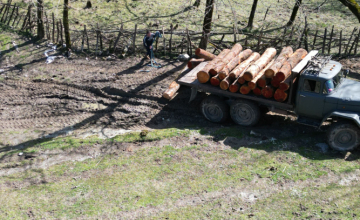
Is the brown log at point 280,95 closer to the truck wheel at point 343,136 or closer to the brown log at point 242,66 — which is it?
the brown log at point 242,66

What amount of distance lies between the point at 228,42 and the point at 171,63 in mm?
3104

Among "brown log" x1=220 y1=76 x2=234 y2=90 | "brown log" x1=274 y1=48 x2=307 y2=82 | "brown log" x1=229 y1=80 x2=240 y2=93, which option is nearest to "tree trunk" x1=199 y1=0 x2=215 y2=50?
"brown log" x1=274 y1=48 x2=307 y2=82

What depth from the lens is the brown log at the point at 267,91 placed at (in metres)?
10.3

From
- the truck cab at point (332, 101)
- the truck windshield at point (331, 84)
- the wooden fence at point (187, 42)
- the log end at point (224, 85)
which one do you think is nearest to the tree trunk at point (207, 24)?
the wooden fence at point (187, 42)

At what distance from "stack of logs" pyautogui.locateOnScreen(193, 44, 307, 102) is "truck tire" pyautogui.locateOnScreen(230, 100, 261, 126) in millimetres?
456

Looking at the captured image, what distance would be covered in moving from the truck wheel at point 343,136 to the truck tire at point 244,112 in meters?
2.24

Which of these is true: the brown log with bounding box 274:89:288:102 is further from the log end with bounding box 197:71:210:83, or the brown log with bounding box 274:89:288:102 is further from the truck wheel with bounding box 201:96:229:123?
the log end with bounding box 197:71:210:83

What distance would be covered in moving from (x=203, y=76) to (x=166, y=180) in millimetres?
3764

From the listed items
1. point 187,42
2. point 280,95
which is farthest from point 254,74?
point 187,42

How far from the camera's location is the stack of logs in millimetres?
10164

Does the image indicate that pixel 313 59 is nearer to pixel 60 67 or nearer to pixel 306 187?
pixel 306 187

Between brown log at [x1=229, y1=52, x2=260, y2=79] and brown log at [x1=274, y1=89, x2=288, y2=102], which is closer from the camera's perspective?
brown log at [x1=274, y1=89, x2=288, y2=102]

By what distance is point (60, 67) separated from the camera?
15.5 meters

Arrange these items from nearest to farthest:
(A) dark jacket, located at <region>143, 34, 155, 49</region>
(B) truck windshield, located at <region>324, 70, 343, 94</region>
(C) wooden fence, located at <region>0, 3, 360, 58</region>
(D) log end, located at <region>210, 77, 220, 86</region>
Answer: (B) truck windshield, located at <region>324, 70, 343, 94</region>
(D) log end, located at <region>210, 77, 220, 86</region>
(A) dark jacket, located at <region>143, 34, 155, 49</region>
(C) wooden fence, located at <region>0, 3, 360, 58</region>
